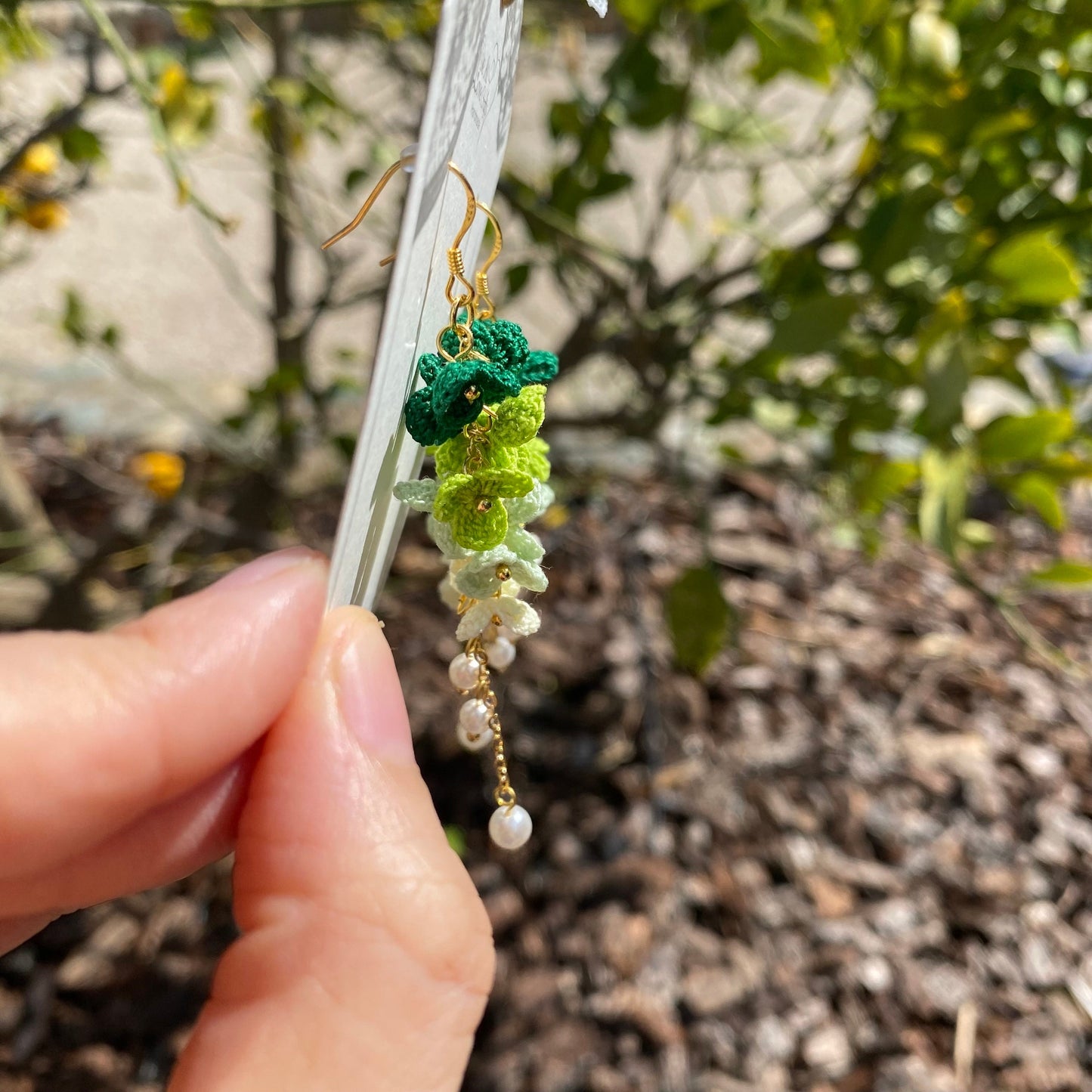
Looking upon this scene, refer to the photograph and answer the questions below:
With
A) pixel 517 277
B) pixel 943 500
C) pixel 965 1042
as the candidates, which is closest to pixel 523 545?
pixel 943 500

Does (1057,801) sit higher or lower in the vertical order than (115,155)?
lower

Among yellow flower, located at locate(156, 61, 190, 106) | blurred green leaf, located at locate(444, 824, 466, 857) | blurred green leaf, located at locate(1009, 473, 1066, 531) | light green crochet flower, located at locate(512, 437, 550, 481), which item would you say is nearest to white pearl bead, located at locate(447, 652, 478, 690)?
light green crochet flower, located at locate(512, 437, 550, 481)

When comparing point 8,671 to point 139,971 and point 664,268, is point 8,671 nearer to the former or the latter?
point 139,971

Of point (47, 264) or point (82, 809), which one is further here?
point (47, 264)

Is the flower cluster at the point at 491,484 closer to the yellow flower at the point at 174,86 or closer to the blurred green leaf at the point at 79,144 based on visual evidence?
the blurred green leaf at the point at 79,144

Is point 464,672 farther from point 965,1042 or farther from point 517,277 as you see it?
point 965,1042

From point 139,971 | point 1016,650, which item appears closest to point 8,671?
point 139,971
